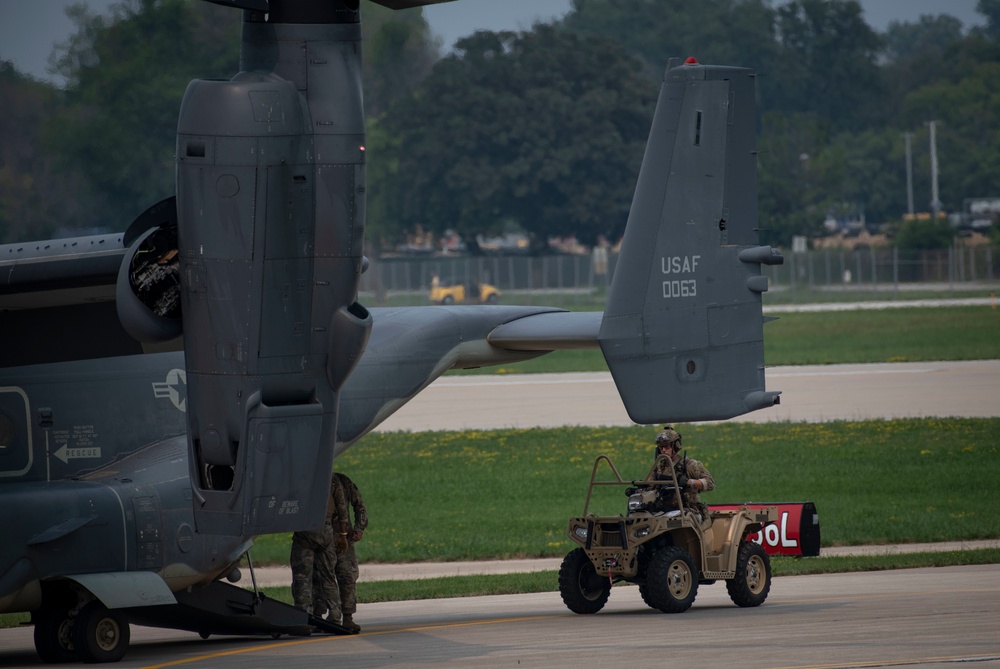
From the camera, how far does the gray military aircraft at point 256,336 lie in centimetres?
1073

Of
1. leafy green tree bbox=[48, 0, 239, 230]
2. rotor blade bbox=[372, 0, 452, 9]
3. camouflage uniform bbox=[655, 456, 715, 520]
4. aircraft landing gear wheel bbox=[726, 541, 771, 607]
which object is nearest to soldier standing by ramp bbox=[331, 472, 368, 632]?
camouflage uniform bbox=[655, 456, 715, 520]

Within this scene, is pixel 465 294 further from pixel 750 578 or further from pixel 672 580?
pixel 672 580

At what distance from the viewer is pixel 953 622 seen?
583 inches

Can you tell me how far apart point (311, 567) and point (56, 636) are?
280cm

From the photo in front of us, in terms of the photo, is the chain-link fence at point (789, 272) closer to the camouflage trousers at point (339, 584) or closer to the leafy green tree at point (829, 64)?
the leafy green tree at point (829, 64)

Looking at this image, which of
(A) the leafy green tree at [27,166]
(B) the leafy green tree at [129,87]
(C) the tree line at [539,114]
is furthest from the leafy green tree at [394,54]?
(A) the leafy green tree at [27,166]

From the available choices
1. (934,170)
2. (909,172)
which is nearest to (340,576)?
(934,170)

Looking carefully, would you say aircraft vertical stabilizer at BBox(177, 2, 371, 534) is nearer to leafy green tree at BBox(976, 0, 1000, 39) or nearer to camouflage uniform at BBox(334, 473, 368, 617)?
camouflage uniform at BBox(334, 473, 368, 617)

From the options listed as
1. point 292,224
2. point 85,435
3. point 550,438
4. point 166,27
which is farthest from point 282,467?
point 550,438

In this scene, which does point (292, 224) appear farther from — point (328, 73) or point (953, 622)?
point (953, 622)

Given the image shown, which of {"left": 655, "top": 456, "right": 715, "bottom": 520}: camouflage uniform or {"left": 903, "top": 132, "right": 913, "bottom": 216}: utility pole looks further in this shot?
{"left": 903, "top": 132, "right": 913, "bottom": 216}: utility pole

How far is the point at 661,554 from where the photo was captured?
15.9 meters

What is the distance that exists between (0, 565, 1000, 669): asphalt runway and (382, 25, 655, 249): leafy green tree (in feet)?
220

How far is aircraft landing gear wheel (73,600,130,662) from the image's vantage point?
14016mm
